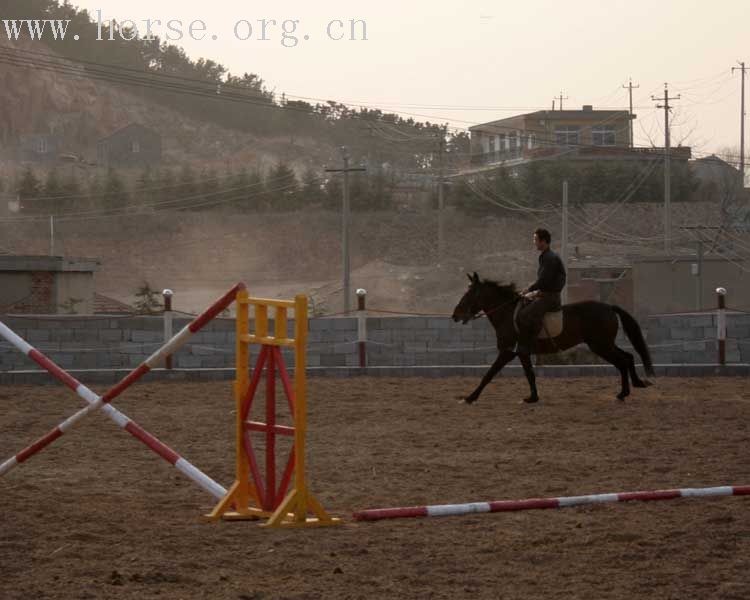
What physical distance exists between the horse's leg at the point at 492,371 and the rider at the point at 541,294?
15 cm

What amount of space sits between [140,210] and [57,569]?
7178cm

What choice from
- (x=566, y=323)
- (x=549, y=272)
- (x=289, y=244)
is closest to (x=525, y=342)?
(x=566, y=323)

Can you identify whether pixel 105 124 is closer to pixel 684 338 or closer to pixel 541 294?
pixel 684 338

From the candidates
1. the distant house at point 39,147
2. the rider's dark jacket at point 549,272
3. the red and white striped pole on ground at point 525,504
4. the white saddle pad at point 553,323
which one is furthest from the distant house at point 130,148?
the red and white striped pole on ground at point 525,504

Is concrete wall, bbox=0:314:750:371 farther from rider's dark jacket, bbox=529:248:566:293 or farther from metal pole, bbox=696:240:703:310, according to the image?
metal pole, bbox=696:240:703:310

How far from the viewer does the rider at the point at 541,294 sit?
1363 cm

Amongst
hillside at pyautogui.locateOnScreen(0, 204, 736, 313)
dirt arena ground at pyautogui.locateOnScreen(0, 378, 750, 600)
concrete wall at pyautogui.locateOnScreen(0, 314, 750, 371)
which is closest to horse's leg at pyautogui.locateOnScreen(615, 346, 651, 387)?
dirt arena ground at pyautogui.locateOnScreen(0, 378, 750, 600)

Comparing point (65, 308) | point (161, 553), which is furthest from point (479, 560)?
point (65, 308)

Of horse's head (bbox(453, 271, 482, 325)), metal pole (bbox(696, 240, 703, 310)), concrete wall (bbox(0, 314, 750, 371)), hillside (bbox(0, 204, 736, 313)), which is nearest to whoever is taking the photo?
horse's head (bbox(453, 271, 482, 325))

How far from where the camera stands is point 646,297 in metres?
42.4

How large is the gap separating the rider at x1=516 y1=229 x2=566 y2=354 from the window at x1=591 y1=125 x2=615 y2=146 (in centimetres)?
6966

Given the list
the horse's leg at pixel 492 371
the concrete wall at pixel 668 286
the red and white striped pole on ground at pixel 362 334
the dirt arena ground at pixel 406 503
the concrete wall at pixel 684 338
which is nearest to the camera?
the dirt arena ground at pixel 406 503

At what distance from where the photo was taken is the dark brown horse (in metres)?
14.1

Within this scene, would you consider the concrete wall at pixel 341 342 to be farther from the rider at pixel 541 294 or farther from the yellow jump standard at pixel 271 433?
the yellow jump standard at pixel 271 433
